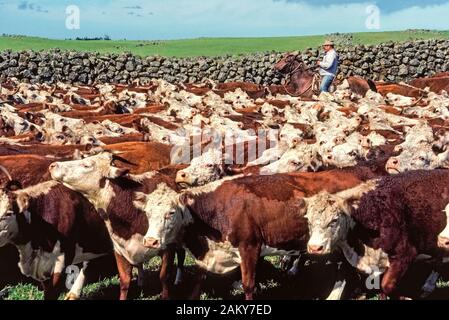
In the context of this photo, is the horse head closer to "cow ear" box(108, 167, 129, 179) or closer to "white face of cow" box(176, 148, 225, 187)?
"white face of cow" box(176, 148, 225, 187)

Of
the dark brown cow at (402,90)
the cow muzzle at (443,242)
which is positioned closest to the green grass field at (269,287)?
the cow muzzle at (443,242)

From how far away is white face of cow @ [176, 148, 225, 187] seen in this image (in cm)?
758

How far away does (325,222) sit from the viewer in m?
6.07

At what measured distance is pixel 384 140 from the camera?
1077cm

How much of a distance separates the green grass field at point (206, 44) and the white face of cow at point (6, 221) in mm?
45595

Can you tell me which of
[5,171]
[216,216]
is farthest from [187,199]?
[5,171]

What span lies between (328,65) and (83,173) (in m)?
13.6

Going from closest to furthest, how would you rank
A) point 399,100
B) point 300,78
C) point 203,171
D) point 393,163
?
point 203,171 < point 393,163 < point 399,100 < point 300,78

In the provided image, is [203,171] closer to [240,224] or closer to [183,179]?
[183,179]

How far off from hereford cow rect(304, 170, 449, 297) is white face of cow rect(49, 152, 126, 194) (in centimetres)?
185

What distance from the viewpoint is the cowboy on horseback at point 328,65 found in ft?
63.4

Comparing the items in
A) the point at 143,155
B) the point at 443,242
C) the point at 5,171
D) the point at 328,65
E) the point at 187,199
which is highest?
the point at 328,65

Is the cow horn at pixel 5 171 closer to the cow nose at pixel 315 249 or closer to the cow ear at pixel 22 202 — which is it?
the cow ear at pixel 22 202

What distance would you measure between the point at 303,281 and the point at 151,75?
26265 millimetres
